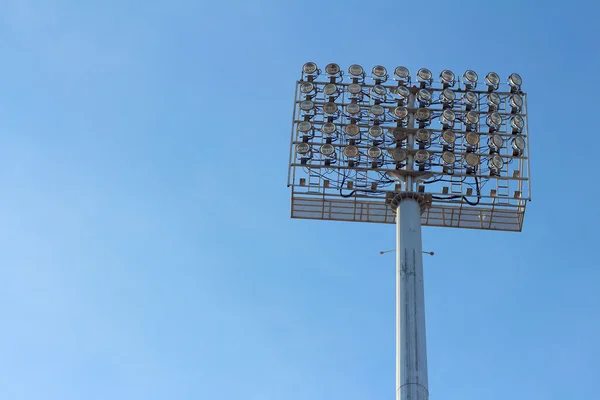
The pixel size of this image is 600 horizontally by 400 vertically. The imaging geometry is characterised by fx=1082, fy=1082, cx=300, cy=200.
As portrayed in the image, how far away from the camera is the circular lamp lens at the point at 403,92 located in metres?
42.5

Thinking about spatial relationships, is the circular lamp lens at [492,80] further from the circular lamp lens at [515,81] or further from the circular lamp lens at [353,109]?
the circular lamp lens at [353,109]

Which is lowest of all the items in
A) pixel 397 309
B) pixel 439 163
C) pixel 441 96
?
pixel 397 309

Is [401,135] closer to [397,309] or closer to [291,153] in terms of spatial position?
[291,153]

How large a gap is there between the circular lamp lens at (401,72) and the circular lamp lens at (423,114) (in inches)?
79.6

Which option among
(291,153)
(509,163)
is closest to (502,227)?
(509,163)

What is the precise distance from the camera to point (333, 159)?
4109cm

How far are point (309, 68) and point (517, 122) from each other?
853 centimetres

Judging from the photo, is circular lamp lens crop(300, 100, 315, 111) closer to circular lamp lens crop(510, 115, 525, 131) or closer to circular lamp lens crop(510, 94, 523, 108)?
circular lamp lens crop(510, 115, 525, 131)

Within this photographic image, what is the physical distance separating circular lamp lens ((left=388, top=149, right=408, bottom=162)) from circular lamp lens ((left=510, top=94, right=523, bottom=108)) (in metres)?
5.32

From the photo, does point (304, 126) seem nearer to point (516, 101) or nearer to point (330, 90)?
point (330, 90)

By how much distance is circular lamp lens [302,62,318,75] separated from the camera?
143 feet

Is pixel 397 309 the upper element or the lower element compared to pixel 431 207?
lower

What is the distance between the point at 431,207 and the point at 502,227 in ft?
9.74

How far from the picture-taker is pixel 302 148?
41.0 meters
